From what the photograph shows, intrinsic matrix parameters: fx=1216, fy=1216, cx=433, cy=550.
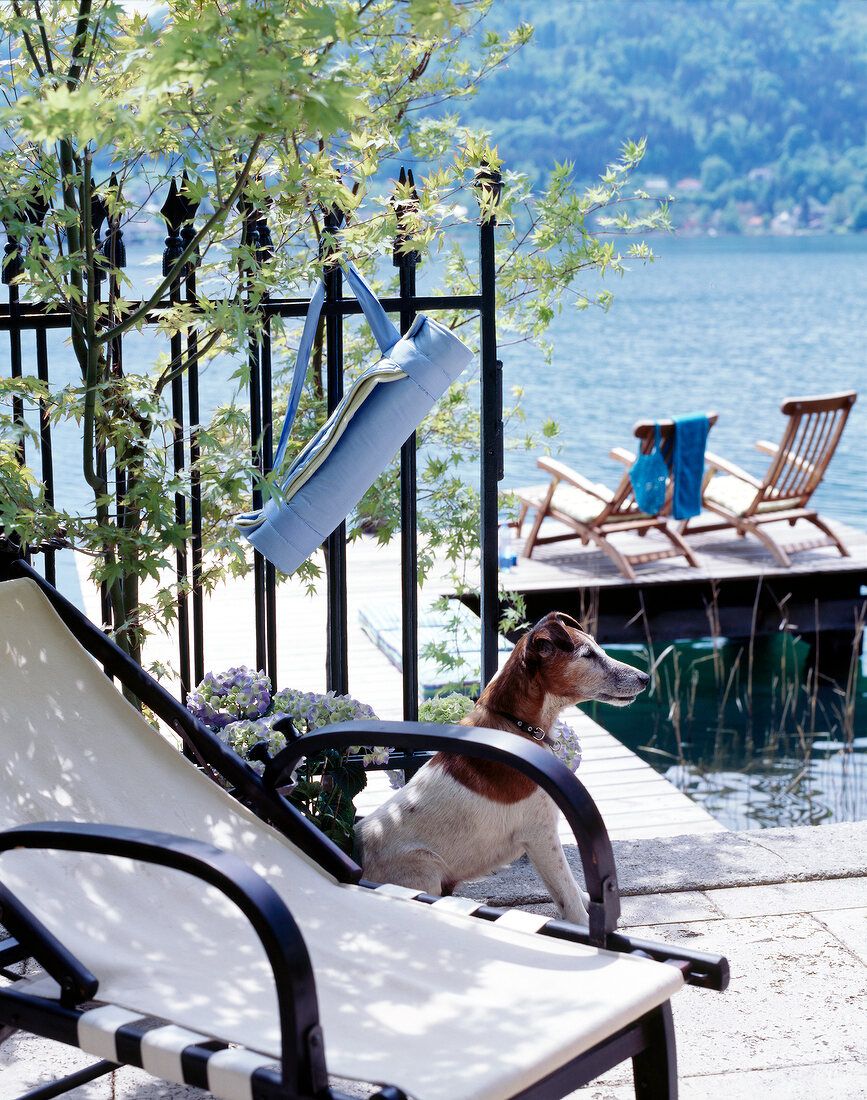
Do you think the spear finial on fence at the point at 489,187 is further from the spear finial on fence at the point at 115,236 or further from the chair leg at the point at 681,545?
the chair leg at the point at 681,545

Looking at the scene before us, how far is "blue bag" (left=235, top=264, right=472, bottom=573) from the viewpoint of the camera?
2512 millimetres

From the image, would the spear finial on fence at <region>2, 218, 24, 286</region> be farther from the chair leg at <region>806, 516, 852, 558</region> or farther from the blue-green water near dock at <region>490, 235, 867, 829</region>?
the chair leg at <region>806, 516, 852, 558</region>

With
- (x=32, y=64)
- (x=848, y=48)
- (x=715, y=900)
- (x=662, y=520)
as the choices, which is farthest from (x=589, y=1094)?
(x=848, y=48)

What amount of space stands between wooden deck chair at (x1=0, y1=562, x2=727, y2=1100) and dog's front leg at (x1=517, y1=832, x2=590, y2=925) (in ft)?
1.60

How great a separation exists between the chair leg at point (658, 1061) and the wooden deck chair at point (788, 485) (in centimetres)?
604

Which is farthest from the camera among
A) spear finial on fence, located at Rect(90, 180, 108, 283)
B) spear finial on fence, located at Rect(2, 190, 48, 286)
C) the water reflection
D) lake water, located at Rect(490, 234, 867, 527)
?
lake water, located at Rect(490, 234, 867, 527)

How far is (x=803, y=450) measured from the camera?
25.6ft

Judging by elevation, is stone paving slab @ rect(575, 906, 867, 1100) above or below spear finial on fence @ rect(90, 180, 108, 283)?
below

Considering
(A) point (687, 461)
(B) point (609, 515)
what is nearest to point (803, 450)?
(A) point (687, 461)

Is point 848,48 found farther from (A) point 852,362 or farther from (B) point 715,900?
(B) point 715,900

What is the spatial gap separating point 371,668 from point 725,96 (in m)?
49.0

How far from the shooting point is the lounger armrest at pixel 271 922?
133 centimetres

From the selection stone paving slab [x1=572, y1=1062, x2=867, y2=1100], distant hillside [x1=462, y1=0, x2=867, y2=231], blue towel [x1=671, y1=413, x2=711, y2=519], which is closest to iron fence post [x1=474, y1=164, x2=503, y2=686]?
stone paving slab [x1=572, y1=1062, x2=867, y2=1100]

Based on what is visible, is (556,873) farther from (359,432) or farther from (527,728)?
(359,432)
